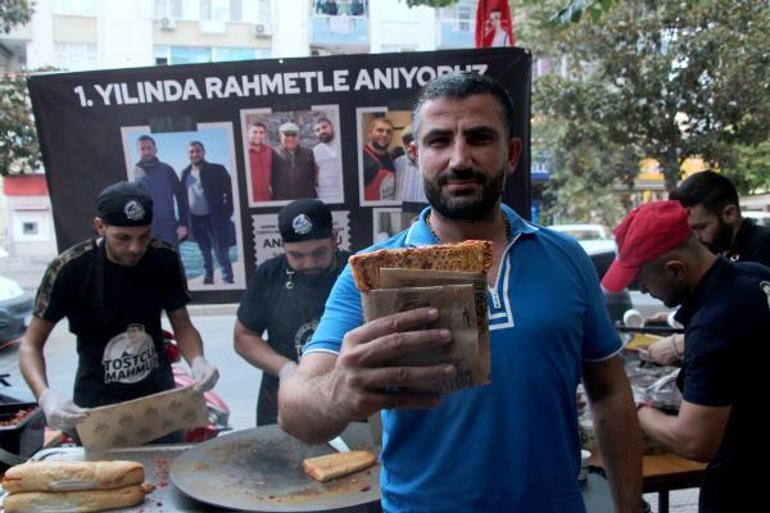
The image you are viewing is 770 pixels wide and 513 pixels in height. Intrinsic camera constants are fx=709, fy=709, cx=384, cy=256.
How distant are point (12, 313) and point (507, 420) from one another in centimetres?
853

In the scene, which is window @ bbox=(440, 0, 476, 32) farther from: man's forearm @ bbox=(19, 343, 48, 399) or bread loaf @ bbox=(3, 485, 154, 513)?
bread loaf @ bbox=(3, 485, 154, 513)

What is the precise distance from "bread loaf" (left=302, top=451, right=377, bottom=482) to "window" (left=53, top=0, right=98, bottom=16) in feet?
50.2

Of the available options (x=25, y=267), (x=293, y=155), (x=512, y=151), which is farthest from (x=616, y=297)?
(x=25, y=267)

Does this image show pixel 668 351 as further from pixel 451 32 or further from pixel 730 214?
pixel 451 32

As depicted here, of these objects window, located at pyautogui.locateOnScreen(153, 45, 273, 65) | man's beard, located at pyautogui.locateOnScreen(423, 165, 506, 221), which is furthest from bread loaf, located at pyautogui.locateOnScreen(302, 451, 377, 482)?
window, located at pyautogui.locateOnScreen(153, 45, 273, 65)

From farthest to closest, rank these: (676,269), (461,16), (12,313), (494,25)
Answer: (461,16), (12,313), (494,25), (676,269)

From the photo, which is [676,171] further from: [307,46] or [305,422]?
[305,422]

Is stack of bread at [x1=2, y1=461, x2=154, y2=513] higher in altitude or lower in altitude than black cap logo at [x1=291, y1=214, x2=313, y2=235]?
lower

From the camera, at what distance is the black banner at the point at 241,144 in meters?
3.57

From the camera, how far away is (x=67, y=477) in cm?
213

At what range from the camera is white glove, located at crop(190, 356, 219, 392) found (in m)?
2.90

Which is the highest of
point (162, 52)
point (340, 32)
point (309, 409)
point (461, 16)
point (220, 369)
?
point (461, 16)

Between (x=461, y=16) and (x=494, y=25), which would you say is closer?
(x=494, y=25)

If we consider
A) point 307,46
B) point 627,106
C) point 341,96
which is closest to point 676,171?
point 627,106
